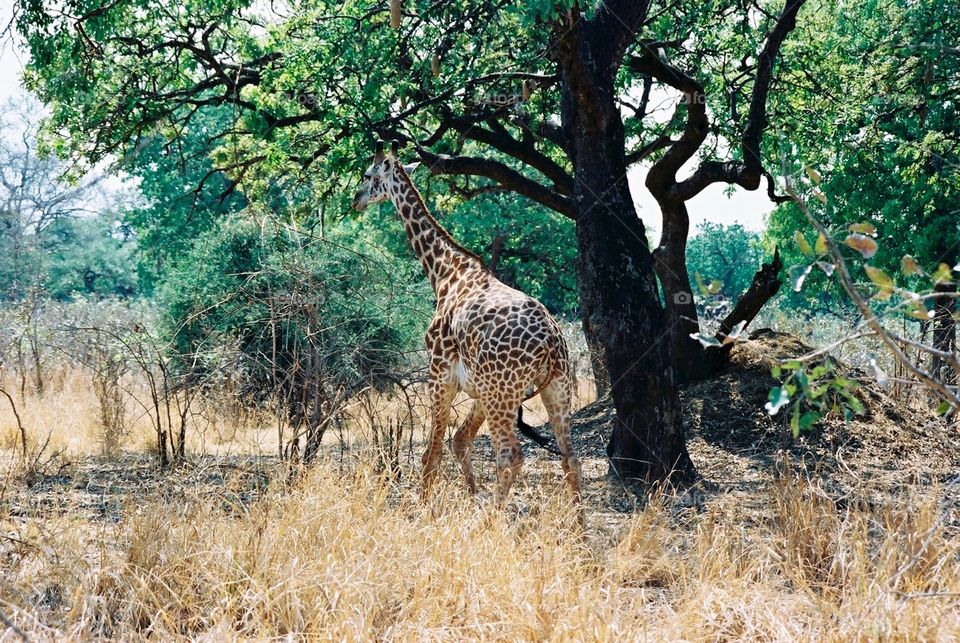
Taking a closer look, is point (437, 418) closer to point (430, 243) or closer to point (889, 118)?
point (430, 243)

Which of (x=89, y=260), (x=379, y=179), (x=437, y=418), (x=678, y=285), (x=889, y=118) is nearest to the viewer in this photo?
(x=437, y=418)

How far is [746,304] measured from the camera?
38.6 feet

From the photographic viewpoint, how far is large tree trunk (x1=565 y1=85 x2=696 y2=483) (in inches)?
363

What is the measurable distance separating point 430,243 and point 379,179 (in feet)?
2.95

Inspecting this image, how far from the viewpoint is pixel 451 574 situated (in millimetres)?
4980

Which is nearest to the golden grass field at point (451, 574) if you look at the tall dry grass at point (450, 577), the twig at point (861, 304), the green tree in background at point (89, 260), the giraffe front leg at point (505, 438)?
the tall dry grass at point (450, 577)

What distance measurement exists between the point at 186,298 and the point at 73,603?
1193 centimetres

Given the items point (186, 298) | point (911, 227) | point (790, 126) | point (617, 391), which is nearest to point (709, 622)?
point (617, 391)

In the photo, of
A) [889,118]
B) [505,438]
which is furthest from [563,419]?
[889,118]

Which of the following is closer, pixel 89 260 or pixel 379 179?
pixel 379 179

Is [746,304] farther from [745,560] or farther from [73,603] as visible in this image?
[73,603]

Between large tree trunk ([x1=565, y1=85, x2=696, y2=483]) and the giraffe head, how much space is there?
6.13ft

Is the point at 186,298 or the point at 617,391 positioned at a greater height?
the point at 186,298

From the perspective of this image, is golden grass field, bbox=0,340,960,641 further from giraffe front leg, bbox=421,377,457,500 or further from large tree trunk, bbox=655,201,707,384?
large tree trunk, bbox=655,201,707,384
